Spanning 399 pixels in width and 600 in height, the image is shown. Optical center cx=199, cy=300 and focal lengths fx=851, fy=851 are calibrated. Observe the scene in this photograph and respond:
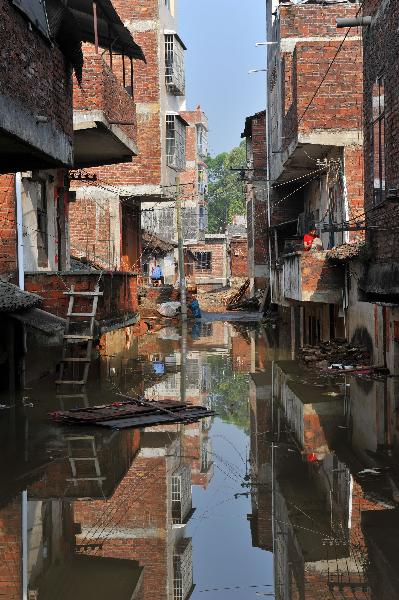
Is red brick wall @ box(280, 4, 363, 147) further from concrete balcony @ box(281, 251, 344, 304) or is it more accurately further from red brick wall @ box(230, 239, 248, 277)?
red brick wall @ box(230, 239, 248, 277)

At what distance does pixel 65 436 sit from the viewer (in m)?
11.9

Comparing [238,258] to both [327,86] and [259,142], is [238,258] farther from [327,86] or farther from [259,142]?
[327,86]

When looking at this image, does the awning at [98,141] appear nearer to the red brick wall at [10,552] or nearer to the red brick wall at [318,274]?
the red brick wall at [318,274]

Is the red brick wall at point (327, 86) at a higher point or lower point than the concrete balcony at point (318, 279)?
higher

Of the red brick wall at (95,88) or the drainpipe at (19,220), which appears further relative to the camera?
the red brick wall at (95,88)

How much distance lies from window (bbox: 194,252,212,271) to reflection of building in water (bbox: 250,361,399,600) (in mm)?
53777

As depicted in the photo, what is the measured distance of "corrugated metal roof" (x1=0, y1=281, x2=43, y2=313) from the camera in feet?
45.4

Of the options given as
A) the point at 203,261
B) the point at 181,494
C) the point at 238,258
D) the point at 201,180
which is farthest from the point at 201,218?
the point at 181,494

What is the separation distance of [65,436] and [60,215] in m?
10.6

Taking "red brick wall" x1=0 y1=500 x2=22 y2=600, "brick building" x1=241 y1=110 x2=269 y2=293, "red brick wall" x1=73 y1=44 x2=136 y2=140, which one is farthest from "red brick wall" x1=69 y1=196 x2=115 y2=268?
"red brick wall" x1=0 y1=500 x2=22 y2=600

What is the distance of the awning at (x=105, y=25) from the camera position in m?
13.3

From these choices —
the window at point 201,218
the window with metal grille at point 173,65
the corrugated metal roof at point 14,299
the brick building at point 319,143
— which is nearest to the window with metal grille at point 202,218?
the window at point 201,218

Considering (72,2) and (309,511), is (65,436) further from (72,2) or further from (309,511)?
(72,2)

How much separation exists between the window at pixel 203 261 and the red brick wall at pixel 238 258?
1785mm
